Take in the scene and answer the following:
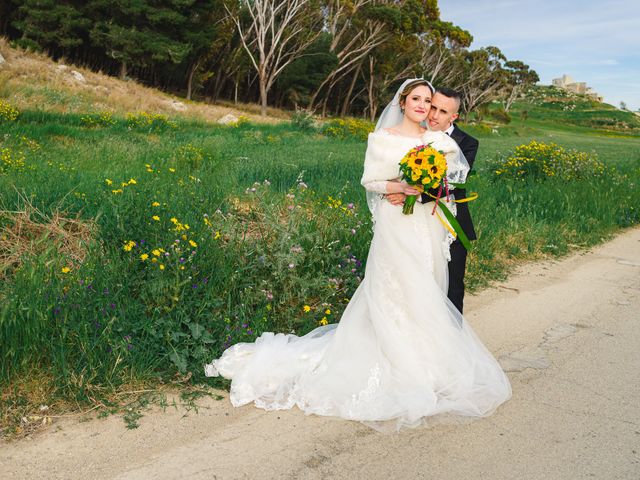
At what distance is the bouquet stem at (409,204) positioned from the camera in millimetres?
4090

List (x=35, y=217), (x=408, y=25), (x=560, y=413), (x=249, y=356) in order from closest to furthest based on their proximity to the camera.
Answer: (x=560, y=413)
(x=249, y=356)
(x=35, y=217)
(x=408, y=25)

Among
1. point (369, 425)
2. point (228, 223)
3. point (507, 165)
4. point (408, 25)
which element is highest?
point (408, 25)

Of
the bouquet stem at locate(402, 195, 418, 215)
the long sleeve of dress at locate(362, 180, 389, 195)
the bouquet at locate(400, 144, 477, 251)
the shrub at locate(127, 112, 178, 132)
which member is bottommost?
the shrub at locate(127, 112, 178, 132)

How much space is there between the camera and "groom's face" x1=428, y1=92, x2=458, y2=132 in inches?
169

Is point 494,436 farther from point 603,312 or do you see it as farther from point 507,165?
point 507,165

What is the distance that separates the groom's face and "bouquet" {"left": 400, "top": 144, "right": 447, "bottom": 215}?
47 cm

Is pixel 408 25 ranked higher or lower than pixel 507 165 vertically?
higher

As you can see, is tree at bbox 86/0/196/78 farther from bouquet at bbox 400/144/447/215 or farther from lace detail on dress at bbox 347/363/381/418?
lace detail on dress at bbox 347/363/381/418

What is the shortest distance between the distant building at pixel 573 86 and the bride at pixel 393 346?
152435mm

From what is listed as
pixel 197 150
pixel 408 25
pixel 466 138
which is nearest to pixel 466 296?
pixel 466 138

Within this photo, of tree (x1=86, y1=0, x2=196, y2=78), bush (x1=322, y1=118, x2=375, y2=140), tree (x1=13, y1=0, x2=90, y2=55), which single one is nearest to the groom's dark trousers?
bush (x1=322, y1=118, x2=375, y2=140)

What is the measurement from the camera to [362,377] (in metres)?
3.92

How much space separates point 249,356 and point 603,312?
12.7 ft

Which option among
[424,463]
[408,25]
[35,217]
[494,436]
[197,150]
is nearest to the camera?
[424,463]
